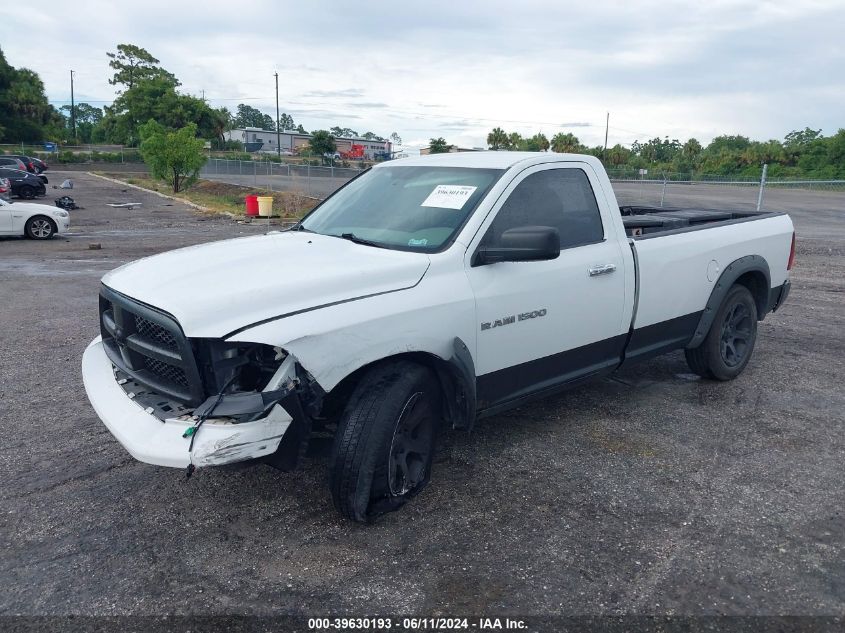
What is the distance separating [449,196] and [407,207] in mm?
287

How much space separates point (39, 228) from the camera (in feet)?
53.5

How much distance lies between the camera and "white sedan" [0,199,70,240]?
15852mm

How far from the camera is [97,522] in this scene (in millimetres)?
3582

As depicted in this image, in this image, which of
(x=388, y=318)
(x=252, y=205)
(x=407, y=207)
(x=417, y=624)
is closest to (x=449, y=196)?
(x=407, y=207)

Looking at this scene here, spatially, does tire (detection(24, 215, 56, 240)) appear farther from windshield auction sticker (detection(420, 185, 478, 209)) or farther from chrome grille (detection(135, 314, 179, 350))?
windshield auction sticker (detection(420, 185, 478, 209))

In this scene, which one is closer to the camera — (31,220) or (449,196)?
(449,196)

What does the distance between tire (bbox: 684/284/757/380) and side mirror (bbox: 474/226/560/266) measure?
2537 millimetres

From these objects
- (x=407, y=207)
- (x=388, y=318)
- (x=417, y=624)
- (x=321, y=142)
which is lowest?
(x=417, y=624)

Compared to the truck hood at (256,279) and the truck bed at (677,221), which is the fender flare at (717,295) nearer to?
the truck bed at (677,221)

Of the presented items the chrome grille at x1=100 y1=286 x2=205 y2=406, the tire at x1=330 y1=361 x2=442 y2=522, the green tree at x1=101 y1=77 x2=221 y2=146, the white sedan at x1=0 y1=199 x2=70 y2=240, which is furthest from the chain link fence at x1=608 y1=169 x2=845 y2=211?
the green tree at x1=101 y1=77 x2=221 y2=146

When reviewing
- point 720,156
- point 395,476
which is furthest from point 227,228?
point 720,156

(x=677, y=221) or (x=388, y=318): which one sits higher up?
(x=677, y=221)

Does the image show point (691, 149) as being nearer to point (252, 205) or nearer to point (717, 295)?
point (252, 205)

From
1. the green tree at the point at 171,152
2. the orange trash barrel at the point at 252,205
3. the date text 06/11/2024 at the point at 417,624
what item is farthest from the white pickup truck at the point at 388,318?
the green tree at the point at 171,152
